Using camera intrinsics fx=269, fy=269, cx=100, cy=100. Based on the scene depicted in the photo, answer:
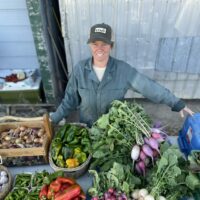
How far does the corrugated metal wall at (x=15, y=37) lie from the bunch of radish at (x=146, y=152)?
279 cm

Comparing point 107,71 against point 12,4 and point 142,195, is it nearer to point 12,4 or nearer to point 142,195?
point 142,195

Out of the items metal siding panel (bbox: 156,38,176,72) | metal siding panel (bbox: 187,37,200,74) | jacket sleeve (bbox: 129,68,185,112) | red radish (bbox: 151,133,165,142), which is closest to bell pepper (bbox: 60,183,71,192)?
red radish (bbox: 151,133,165,142)

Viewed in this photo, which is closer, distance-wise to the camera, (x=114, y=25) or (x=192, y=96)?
(x=114, y=25)

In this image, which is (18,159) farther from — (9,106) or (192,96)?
(192,96)

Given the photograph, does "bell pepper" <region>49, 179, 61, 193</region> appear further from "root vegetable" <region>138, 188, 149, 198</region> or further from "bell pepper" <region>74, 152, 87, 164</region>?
"root vegetable" <region>138, 188, 149, 198</region>

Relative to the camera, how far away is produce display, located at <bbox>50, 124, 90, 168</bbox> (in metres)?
2.08

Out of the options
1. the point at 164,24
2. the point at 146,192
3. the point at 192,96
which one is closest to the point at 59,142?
the point at 146,192

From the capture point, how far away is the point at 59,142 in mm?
2189

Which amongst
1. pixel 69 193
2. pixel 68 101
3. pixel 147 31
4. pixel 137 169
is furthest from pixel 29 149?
pixel 147 31

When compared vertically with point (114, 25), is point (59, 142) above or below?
below

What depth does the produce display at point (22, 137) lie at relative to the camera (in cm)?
222

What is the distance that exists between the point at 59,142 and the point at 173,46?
86.6 inches

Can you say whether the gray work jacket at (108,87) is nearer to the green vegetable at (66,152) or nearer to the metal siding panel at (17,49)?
the green vegetable at (66,152)

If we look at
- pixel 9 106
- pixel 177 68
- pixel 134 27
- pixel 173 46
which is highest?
pixel 134 27
